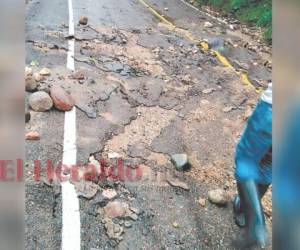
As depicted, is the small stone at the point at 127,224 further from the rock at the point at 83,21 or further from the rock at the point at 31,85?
the rock at the point at 83,21

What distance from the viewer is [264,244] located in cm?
231

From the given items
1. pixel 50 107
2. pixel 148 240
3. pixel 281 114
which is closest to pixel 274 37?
pixel 281 114

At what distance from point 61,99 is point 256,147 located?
3.10 m

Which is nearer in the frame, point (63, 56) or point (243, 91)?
point (243, 91)

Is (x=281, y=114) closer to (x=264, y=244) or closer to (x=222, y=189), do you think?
(x=264, y=244)

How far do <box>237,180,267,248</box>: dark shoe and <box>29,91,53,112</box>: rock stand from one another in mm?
2764

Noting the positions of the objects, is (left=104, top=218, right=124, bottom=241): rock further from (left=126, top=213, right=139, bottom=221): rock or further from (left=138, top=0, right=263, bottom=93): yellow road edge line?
(left=138, top=0, right=263, bottom=93): yellow road edge line

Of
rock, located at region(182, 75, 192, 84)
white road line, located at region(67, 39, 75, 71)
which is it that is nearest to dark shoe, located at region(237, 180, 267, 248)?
rock, located at region(182, 75, 192, 84)

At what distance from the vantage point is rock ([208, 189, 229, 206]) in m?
3.30

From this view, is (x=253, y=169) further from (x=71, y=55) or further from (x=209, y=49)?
(x=209, y=49)

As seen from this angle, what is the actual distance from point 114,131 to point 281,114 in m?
3.81

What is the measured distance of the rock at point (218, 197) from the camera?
10.8ft

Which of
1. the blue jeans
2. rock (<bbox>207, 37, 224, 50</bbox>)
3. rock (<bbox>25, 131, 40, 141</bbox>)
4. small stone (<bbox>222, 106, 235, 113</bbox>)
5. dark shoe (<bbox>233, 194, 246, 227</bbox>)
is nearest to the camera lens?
the blue jeans

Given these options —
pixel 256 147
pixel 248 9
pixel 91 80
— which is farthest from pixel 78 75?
pixel 248 9
